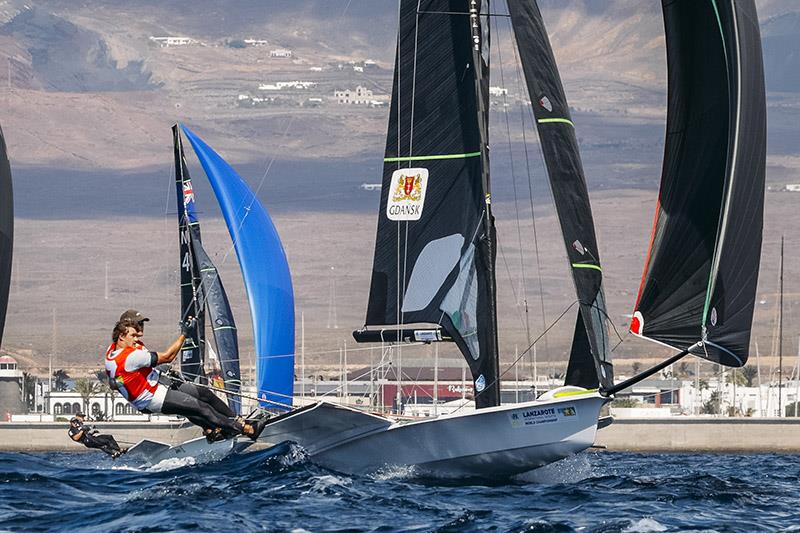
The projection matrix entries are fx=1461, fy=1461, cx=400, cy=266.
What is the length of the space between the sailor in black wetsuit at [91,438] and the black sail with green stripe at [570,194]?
258 inches

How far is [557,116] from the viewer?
21172 mm

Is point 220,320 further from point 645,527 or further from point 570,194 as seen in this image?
point 645,527

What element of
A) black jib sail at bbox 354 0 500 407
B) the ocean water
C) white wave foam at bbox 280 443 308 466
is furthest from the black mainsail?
white wave foam at bbox 280 443 308 466

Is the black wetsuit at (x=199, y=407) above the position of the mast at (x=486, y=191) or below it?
below

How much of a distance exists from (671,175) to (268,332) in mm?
14512

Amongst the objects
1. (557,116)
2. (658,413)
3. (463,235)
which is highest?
(557,116)

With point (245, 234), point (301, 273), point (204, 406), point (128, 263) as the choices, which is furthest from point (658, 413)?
point (128, 263)

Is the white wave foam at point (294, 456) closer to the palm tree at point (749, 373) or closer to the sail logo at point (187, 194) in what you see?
the sail logo at point (187, 194)

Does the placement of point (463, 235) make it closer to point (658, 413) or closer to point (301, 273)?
point (658, 413)

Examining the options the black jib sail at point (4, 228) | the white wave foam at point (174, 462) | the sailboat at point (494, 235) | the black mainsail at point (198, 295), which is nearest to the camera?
the sailboat at point (494, 235)

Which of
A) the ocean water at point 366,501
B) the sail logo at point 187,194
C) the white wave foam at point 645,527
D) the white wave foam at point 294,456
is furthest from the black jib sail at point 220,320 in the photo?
the white wave foam at point 645,527

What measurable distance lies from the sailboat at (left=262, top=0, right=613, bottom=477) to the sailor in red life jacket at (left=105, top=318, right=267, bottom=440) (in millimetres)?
2341

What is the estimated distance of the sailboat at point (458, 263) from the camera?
19906mm

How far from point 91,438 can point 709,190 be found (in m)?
9.03
